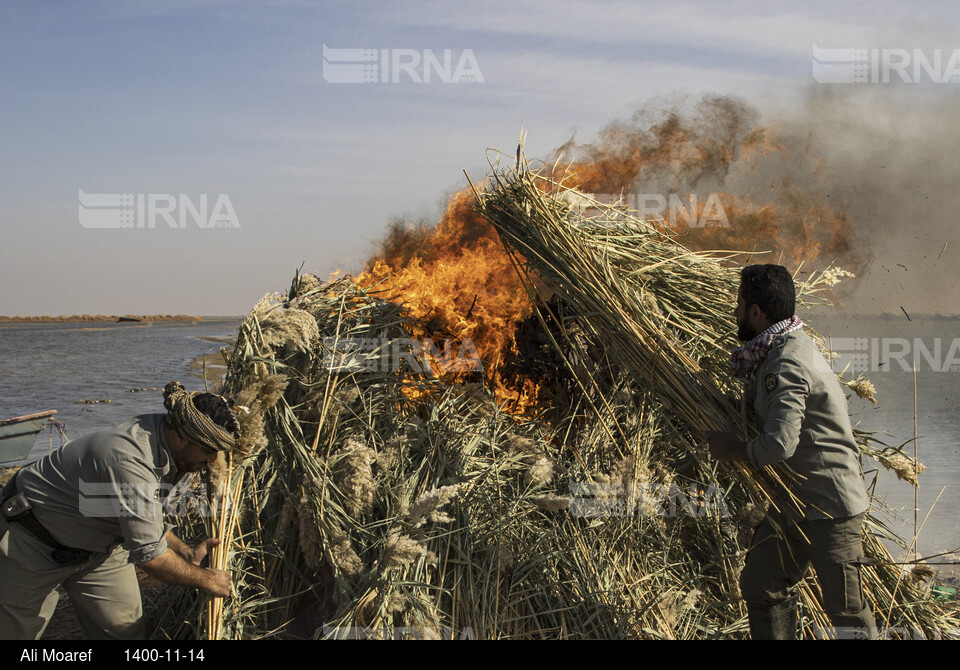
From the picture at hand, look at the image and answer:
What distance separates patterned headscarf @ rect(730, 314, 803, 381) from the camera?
3.02m

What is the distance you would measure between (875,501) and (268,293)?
166 inches

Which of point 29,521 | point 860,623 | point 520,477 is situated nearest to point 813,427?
point 860,623

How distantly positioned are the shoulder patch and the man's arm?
2642mm

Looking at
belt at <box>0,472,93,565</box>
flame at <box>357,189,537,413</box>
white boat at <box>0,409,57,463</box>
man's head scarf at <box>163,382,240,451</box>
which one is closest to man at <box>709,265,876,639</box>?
flame at <box>357,189,537,413</box>

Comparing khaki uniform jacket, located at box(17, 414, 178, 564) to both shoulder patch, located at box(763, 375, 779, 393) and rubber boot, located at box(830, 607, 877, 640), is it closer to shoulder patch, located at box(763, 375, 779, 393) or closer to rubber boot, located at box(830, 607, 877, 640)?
shoulder patch, located at box(763, 375, 779, 393)

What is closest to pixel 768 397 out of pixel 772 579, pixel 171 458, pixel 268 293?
pixel 772 579

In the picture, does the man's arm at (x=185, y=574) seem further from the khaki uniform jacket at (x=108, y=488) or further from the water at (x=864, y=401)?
the water at (x=864, y=401)

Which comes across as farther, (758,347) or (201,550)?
(201,550)

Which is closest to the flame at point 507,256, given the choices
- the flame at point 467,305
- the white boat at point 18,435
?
the flame at point 467,305

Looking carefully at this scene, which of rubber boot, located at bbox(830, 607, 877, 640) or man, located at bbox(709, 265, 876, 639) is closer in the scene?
man, located at bbox(709, 265, 876, 639)

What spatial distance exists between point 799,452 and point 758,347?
0.48 m

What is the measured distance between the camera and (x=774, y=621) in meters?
3.16

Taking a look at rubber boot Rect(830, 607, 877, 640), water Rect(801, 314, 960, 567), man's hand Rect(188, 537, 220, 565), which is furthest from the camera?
water Rect(801, 314, 960, 567)

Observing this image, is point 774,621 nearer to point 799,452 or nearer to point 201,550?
point 799,452
